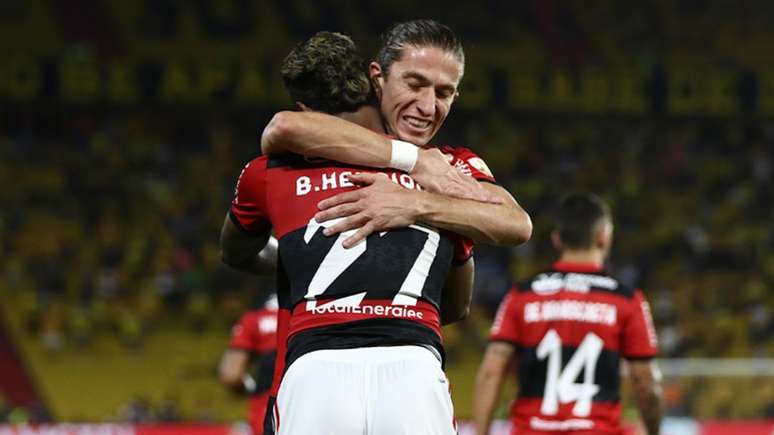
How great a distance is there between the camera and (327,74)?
126 inches

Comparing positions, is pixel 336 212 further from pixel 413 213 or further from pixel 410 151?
pixel 410 151

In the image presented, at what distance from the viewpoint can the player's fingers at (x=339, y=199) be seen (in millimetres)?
3072

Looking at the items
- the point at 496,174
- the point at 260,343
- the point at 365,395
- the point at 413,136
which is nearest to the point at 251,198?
the point at 413,136

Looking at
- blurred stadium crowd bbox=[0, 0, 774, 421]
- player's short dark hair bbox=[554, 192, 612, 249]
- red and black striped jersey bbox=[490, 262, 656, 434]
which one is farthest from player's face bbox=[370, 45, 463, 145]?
blurred stadium crowd bbox=[0, 0, 774, 421]

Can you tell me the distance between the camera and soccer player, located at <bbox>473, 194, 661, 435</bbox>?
202 inches

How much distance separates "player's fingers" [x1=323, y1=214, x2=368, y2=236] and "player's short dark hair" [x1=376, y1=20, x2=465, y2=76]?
51 cm

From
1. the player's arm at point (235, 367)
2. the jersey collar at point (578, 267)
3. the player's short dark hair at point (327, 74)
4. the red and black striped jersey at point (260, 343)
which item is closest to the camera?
the player's short dark hair at point (327, 74)

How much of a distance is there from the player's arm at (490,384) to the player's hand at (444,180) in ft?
7.10

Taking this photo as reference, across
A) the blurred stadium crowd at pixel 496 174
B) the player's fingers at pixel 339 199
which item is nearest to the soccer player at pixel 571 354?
the player's fingers at pixel 339 199

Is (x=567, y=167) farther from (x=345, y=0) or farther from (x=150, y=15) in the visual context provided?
(x=150, y=15)

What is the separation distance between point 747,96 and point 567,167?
3.85m

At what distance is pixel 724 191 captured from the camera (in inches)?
770

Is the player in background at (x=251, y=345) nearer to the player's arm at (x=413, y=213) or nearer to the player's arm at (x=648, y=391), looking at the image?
the player's arm at (x=648, y=391)

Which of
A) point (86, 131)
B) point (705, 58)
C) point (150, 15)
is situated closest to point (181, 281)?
point (86, 131)
